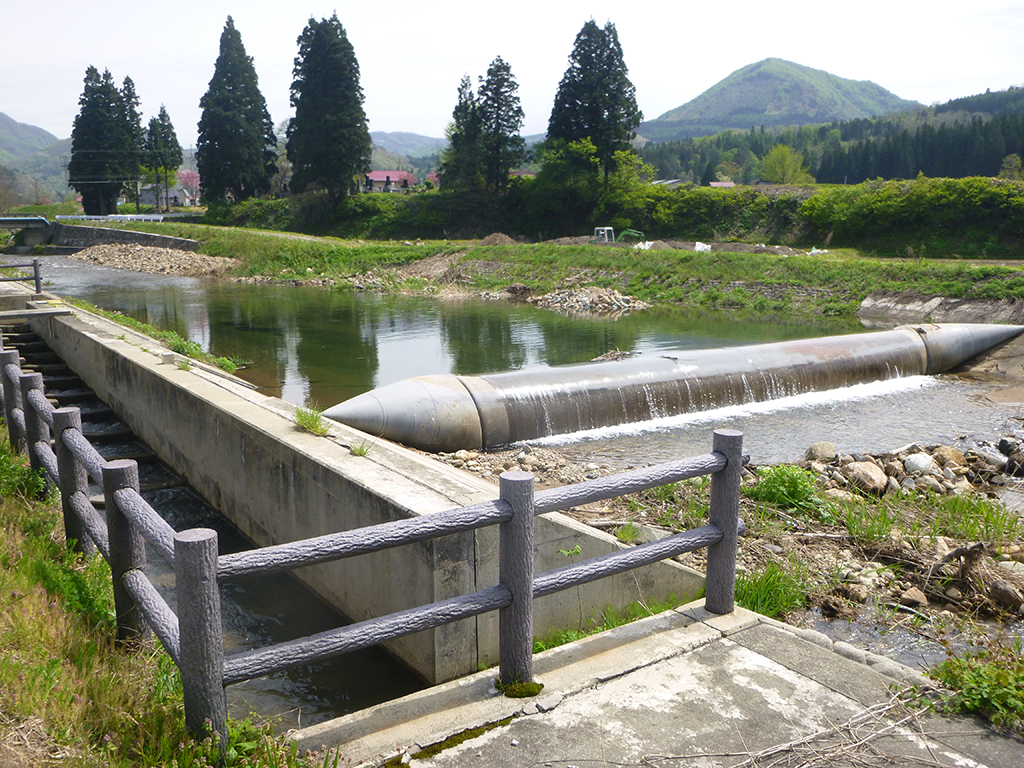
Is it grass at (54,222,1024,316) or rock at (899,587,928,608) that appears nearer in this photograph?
rock at (899,587,928,608)

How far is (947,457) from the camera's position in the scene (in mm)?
10930

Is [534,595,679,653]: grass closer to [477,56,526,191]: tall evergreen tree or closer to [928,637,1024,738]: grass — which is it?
[928,637,1024,738]: grass

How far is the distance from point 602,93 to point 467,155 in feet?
38.2

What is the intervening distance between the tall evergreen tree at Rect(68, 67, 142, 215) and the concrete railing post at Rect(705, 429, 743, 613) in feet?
277

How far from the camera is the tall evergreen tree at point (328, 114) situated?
61.9m

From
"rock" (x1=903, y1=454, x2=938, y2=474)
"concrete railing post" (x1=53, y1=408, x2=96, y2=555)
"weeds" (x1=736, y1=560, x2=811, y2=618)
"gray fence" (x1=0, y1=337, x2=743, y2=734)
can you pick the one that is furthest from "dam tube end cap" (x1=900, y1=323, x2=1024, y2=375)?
"concrete railing post" (x1=53, y1=408, x2=96, y2=555)

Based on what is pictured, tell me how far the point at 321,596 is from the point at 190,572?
4.60 meters

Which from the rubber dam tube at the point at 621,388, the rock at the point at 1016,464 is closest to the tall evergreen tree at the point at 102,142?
the rubber dam tube at the point at 621,388

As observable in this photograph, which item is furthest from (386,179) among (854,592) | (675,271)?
Result: (854,592)

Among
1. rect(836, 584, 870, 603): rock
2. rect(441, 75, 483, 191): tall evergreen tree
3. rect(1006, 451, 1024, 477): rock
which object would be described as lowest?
rect(1006, 451, 1024, 477): rock

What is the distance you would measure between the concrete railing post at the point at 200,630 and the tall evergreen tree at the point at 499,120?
6294 centimetres

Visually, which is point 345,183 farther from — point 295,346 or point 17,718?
point 17,718

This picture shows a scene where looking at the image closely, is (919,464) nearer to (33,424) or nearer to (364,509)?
(364,509)

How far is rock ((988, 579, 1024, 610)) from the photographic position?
5.95 metres
